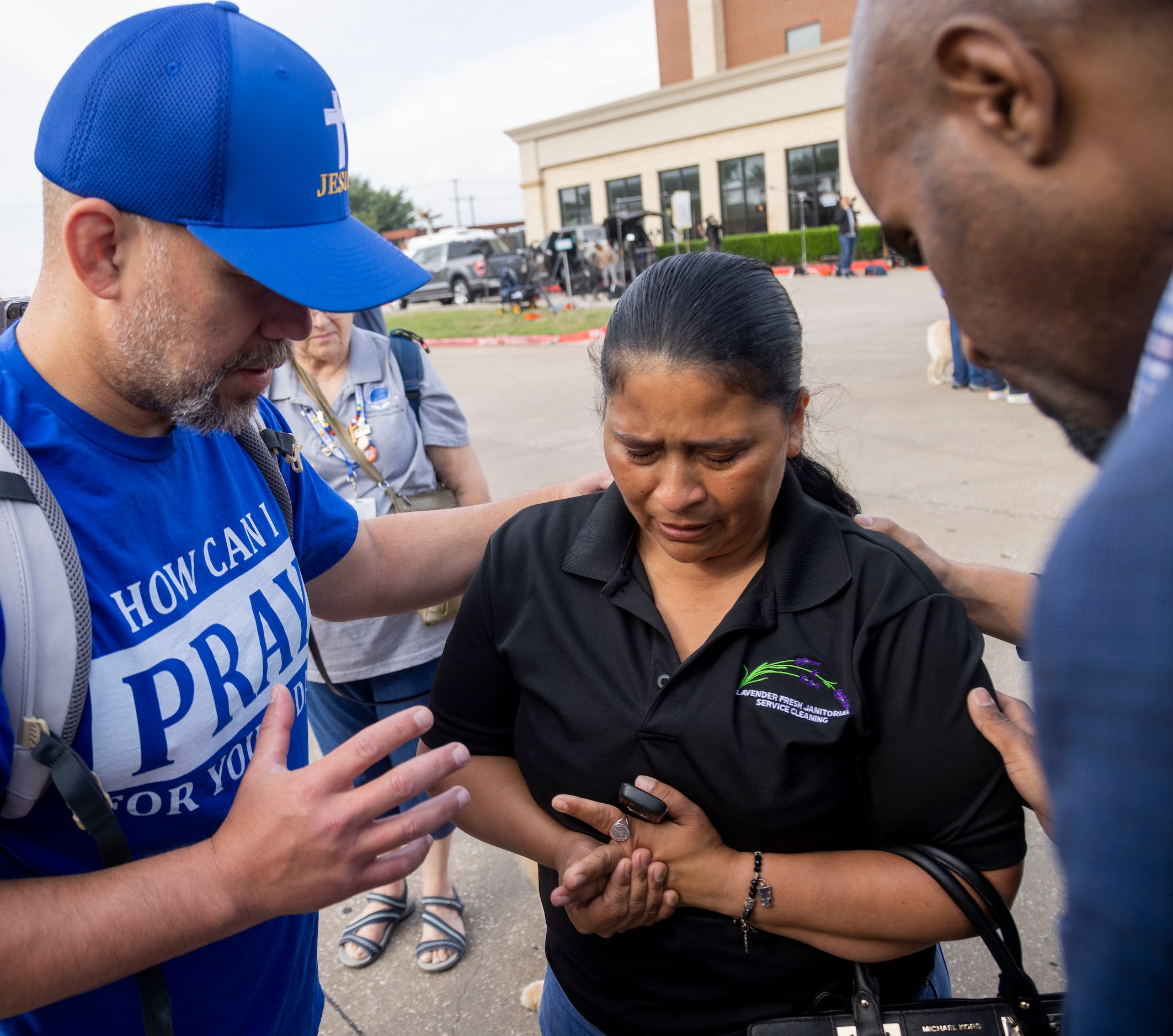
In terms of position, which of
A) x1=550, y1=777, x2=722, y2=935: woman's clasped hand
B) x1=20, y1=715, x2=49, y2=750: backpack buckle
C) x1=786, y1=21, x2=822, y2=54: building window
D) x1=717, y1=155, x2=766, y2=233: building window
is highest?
x1=786, y1=21, x2=822, y2=54: building window

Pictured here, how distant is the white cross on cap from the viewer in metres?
1.53

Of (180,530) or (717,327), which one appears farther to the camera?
(717,327)

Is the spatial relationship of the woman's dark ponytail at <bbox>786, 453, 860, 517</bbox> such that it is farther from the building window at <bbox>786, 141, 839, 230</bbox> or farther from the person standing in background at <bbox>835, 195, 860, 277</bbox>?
the building window at <bbox>786, 141, 839, 230</bbox>

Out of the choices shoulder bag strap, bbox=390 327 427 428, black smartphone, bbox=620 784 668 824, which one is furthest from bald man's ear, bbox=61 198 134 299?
shoulder bag strap, bbox=390 327 427 428

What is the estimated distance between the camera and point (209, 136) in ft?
4.45

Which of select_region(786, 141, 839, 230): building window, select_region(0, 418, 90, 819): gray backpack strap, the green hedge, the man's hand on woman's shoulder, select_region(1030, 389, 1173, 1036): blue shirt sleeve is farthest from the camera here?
select_region(786, 141, 839, 230): building window

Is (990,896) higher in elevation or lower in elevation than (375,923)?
higher

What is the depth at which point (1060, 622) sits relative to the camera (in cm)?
54

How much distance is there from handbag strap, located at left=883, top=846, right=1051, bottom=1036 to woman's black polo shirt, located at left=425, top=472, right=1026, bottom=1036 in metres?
0.03

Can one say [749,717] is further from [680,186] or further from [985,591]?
[680,186]

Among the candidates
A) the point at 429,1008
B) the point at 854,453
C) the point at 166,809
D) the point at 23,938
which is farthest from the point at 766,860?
the point at 854,453

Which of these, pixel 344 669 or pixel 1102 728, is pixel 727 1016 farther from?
pixel 344 669

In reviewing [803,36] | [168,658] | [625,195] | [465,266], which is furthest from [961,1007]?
[803,36]

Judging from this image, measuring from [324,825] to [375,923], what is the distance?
7.05 feet
